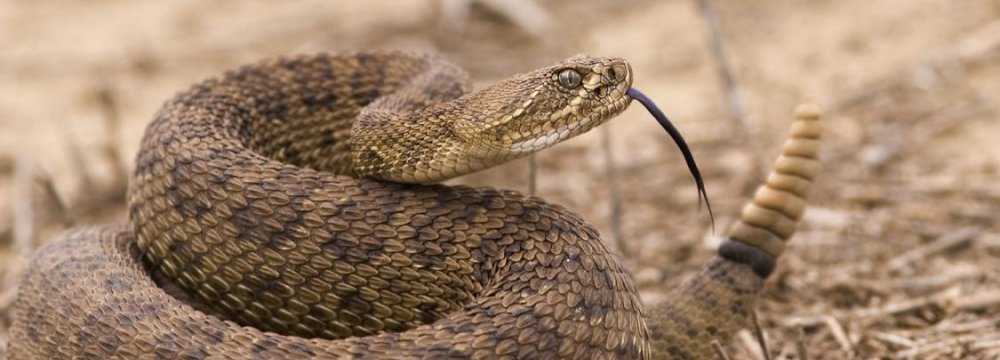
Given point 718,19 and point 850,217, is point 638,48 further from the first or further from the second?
point 850,217

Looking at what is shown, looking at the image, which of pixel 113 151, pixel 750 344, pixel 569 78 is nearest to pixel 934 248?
pixel 750 344

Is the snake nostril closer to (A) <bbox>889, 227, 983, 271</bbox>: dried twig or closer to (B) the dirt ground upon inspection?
(B) the dirt ground

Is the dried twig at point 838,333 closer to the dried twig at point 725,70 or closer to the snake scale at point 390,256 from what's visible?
the snake scale at point 390,256

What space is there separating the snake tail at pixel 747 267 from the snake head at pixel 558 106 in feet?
2.93

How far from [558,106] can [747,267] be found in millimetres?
1229

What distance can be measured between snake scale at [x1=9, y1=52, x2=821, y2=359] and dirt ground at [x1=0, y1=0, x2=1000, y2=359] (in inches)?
34.6

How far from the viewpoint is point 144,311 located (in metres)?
4.52

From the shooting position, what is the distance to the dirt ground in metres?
6.45

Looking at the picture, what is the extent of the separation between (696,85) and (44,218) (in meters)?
5.45

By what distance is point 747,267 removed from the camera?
534 cm

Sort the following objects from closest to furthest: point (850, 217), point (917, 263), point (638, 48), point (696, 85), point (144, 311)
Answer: point (144, 311) < point (917, 263) < point (850, 217) < point (696, 85) < point (638, 48)

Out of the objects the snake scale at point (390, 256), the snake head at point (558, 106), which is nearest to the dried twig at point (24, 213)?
the snake scale at point (390, 256)

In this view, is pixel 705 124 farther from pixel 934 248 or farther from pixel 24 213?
pixel 24 213

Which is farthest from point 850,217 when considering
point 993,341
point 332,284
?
point 332,284
